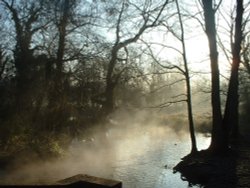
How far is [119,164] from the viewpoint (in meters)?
20.8

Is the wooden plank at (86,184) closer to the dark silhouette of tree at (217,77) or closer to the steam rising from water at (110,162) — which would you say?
the steam rising from water at (110,162)

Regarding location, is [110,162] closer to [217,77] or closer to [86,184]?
[217,77]

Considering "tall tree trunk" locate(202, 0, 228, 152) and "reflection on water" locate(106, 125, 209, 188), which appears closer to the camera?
"reflection on water" locate(106, 125, 209, 188)

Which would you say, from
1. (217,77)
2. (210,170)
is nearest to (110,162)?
(210,170)

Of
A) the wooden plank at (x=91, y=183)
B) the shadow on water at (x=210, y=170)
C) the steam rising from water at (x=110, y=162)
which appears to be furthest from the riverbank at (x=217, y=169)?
the wooden plank at (x=91, y=183)

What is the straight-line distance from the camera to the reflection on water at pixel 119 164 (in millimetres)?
16395

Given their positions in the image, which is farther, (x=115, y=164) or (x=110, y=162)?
(x=110, y=162)

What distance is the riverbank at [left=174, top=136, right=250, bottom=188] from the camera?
14.0 m

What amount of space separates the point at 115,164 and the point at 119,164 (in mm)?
203

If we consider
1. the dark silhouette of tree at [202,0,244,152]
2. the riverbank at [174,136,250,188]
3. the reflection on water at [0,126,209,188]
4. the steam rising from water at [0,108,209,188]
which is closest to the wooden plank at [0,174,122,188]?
the steam rising from water at [0,108,209,188]

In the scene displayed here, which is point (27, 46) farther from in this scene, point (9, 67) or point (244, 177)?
point (244, 177)

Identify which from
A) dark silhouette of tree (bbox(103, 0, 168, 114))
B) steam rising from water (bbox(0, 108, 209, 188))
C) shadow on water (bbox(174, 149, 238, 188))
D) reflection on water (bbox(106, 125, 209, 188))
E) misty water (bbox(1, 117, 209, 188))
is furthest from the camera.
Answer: dark silhouette of tree (bbox(103, 0, 168, 114))

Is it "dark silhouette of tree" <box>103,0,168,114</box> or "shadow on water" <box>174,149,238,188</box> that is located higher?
"dark silhouette of tree" <box>103,0,168,114</box>

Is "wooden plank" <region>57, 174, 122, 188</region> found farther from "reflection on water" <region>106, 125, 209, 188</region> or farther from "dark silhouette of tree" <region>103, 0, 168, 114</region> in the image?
"dark silhouette of tree" <region>103, 0, 168, 114</region>
